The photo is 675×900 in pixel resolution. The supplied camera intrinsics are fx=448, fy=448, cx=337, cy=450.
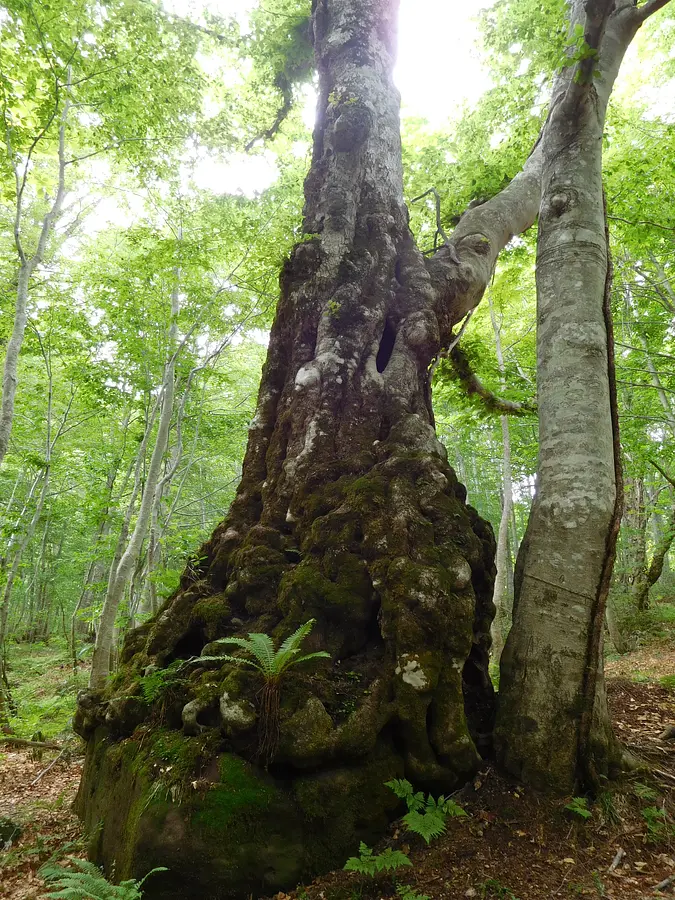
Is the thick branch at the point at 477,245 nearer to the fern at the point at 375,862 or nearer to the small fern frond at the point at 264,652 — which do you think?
the small fern frond at the point at 264,652

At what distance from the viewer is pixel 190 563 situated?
Result: 13.9ft

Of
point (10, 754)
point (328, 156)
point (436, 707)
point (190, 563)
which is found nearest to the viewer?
point (436, 707)

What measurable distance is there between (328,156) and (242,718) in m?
5.86

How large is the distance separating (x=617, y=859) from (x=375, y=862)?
4.33ft

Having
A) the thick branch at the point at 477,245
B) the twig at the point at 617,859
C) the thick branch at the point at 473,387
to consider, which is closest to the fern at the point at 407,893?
the twig at the point at 617,859

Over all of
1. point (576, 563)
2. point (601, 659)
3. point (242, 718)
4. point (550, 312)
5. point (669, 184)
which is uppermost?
point (669, 184)

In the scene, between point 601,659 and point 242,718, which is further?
point 601,659

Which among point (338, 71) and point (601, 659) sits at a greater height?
point (338, 71)

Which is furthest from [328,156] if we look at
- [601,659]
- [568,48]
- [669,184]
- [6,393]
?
[669,184]

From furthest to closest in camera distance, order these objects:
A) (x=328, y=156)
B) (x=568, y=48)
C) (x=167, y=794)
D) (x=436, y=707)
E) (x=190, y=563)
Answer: (x=328, y=156)
(x=190, y=563)
(x=568, y=48)
(x=436, y=707)
(x=167, y=794)

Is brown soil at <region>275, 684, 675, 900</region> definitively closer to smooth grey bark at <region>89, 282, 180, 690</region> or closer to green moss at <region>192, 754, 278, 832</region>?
green moss at <region>192, 754, 278, 832</region>

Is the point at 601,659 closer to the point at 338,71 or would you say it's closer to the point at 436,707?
the point at 436,707

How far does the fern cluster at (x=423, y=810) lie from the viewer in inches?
99.8

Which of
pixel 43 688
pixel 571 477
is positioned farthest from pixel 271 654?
pixel 43 688
